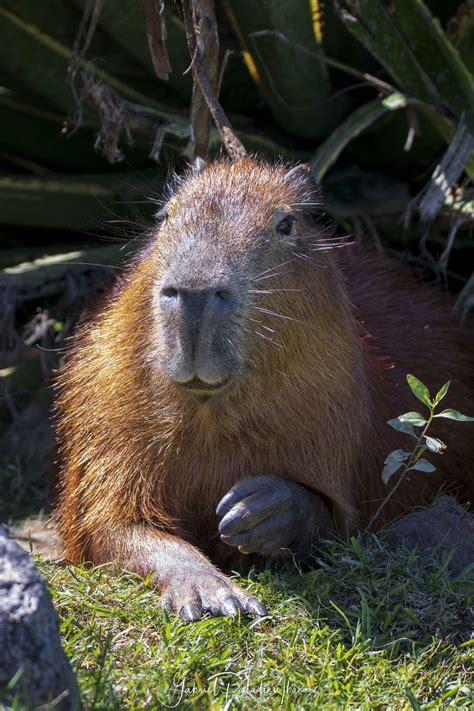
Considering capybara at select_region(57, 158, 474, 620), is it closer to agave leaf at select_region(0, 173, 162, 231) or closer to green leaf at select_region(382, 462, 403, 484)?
green leaf at select_region(382, 462, 403, 484)

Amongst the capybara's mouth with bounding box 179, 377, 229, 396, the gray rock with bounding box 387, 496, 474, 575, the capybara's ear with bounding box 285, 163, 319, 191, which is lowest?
the gray rock with bounding box 387, 496, 474, 575

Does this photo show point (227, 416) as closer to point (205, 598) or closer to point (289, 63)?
point (205, 598)

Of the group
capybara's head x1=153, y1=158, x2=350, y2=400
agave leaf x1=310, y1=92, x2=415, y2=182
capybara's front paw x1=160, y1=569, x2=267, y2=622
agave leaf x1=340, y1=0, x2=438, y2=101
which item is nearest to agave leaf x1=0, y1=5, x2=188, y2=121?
agave leaf x1=310, y1=92, x2=415, y2=182

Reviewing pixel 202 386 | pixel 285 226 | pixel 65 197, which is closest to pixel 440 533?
pixel 202 386

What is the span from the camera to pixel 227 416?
3898 mm

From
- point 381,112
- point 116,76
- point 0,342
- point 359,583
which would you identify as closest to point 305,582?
point 359,583

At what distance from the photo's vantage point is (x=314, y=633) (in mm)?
3438

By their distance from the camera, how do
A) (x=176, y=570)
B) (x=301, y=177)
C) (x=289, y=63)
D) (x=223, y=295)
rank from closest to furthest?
(x=223, y=295) → (x=176, y=570) → (x=301, y=177) → (x=289, y=63)

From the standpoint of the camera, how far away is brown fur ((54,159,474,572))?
3.92 m

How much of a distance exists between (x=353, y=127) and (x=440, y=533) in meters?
2.08

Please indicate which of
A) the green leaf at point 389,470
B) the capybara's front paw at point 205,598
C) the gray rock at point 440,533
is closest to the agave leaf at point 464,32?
the gray rock at point 440,533

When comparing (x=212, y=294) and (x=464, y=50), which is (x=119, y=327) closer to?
(x=212, y=294)

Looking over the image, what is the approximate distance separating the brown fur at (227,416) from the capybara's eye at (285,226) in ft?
0.22

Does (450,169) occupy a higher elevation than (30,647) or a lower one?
higher
